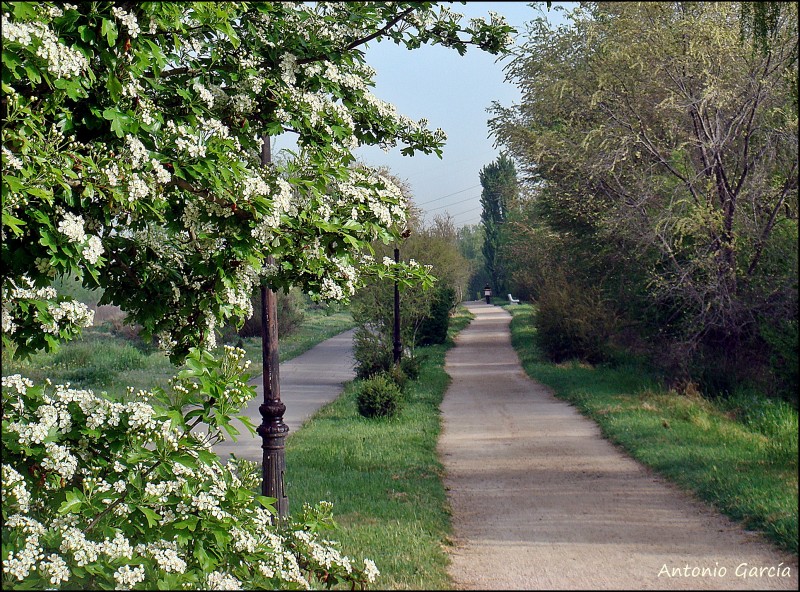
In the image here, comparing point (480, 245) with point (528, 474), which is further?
point (480, 245)

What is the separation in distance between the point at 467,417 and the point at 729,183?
607 cm

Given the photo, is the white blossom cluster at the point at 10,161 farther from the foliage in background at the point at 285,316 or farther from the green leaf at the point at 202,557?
the foliage in background at the point at 285,316

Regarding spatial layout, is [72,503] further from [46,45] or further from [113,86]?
[46,45]

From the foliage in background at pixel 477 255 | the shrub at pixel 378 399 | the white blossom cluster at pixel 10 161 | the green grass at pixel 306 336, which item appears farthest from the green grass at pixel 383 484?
the foliage in background at pixel 477 255

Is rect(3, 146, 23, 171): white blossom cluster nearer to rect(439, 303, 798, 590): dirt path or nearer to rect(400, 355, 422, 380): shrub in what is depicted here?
rect(439, 303, 798, 590): dirt path

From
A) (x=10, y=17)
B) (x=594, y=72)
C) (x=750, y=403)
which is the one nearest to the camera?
(x=10, y=17)

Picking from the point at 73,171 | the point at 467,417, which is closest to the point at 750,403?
the point at 467,417

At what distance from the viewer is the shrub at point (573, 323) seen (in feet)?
71.3

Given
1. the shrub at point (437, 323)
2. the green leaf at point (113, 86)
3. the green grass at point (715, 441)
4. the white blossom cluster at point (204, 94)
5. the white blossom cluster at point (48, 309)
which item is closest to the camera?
the green leaf at point (113, 86)

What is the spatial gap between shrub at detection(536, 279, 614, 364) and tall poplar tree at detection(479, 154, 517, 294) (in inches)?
116

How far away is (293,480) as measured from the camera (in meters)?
9.39

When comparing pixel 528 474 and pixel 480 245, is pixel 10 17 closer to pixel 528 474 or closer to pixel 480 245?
pixel 528 474

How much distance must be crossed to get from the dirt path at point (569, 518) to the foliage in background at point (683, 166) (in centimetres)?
237

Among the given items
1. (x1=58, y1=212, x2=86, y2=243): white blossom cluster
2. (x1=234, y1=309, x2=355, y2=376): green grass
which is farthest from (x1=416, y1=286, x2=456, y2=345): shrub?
(x1=58, y1=212, x2=86, y2=243): white blossom cluster
